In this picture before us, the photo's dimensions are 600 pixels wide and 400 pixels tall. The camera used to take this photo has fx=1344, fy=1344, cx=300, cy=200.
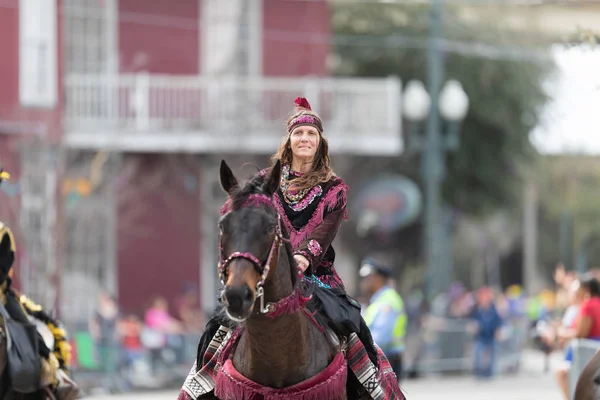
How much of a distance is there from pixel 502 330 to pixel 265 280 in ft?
76.5

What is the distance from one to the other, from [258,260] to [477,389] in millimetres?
18392

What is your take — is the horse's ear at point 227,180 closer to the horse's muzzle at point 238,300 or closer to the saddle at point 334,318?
the horse's muzzle at point 238,300

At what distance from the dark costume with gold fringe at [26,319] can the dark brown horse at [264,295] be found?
319 cm

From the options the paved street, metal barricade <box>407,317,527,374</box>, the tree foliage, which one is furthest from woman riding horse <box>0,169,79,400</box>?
the tree foliage

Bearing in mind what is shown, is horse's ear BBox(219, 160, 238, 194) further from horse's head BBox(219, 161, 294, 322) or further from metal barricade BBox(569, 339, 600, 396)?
metal barricade BBox(569, 339, 600, 396)

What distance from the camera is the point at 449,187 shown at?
40438 millimetres

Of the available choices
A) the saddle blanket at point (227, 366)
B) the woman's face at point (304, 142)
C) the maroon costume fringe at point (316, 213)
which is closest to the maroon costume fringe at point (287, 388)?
the saddle blanket at point (227, 366)

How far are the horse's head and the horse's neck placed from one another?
0.26 metres

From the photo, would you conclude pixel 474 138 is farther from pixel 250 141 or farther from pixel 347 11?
pixel 250 141

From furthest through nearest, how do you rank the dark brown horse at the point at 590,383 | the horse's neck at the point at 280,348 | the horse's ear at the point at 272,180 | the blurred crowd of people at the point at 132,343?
the blurred crowd of people at the point at 132,343, the dark brown horse at the point at 590,383, the horse's neck at the point at 280,348, the horse's ear at the point at 272,180

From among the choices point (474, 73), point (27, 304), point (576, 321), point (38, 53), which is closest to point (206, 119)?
point (38, 53)

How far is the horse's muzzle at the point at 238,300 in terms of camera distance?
22.4ft

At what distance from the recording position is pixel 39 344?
10992 mm

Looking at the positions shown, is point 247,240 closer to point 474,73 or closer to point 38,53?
point 38,53
